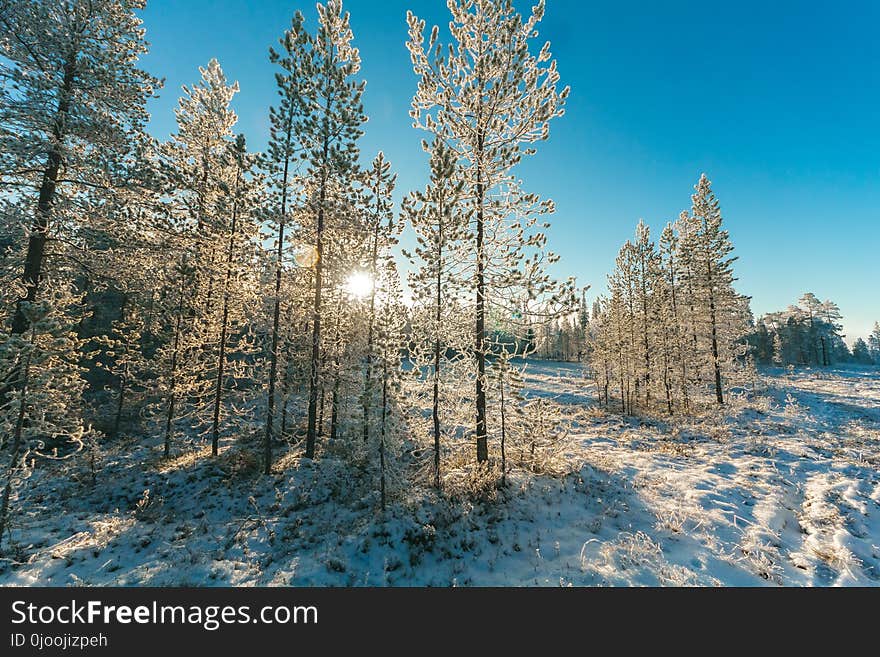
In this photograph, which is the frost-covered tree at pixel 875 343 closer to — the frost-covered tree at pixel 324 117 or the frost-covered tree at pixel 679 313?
the frost-covered tree at pixel 679 313

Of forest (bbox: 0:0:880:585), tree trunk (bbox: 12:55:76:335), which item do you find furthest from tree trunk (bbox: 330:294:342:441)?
tree trunk (bbox: 12:55:76:335)

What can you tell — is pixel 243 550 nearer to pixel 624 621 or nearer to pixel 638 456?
pixel 624 621

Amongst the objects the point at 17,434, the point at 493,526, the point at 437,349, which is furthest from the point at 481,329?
the point at 17,434

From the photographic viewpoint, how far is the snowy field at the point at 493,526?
672 centimetres

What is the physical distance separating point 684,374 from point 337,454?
2799 cm

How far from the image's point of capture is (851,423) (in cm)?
1886

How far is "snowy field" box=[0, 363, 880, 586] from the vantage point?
6.72 metres

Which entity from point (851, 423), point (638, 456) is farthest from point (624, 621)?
point (851, 423)

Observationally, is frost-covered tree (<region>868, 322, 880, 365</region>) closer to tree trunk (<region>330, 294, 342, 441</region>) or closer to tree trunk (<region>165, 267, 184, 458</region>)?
tree trunk (<region>330, 294, 342, 441</region>)

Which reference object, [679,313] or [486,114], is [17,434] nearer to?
[486,114]

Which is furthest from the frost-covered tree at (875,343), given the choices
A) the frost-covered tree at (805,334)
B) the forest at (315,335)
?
the forest at (315,335)

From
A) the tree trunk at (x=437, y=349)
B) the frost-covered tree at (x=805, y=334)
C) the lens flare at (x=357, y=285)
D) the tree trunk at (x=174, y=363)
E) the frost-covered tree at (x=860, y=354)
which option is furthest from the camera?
the frost-covered tree at (x=860, y=354)

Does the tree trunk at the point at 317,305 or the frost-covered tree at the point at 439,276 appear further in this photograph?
the tree trunk at the point at 317,305

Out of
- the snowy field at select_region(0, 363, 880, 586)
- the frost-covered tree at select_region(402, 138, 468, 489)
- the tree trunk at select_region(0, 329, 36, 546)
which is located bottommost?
the snowy field at select_region(0, 363, 880, 586)
